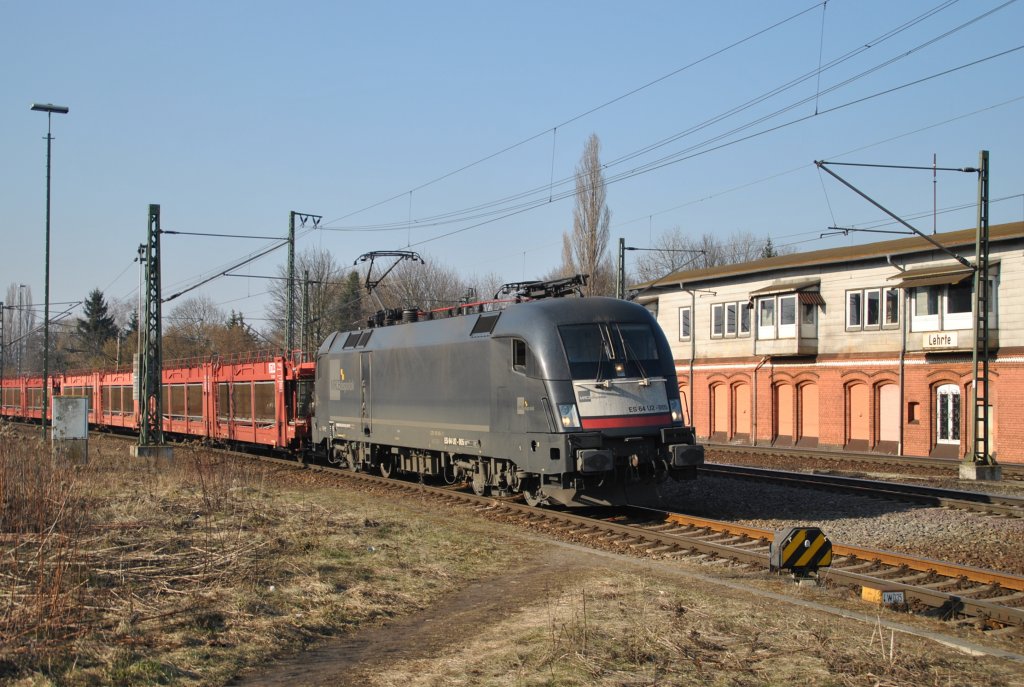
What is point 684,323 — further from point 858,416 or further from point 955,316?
point 955,316

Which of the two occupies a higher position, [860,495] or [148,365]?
[148,365]

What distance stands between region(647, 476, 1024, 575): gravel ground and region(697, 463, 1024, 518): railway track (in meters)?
0.35

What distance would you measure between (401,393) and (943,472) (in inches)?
606

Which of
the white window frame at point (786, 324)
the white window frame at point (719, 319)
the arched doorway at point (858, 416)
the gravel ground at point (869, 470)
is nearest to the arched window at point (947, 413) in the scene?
the arched doorway at point (858, 416)

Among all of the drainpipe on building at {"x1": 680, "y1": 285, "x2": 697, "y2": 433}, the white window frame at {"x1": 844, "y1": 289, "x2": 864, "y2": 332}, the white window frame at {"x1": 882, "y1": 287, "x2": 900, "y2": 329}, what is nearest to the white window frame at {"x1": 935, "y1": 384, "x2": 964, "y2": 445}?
the white window frame at {"x1": 882, "y1": 287, "x2": 900, "y2": 329}

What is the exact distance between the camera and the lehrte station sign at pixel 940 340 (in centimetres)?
3164

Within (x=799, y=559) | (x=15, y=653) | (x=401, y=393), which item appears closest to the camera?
(x=15, y=653)

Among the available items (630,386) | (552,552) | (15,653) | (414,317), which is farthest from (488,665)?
(414,317)

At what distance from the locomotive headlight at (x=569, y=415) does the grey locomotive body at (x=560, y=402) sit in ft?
0.05

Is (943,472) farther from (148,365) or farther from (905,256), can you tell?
(148,365)

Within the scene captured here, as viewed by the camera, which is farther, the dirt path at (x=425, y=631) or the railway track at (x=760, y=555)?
the railway track at (x=760, y=555)

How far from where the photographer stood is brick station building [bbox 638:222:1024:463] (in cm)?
3073

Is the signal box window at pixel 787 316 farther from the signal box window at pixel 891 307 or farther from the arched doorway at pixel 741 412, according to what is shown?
the signal box window at pixel 891 307

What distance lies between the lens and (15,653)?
678 cm
